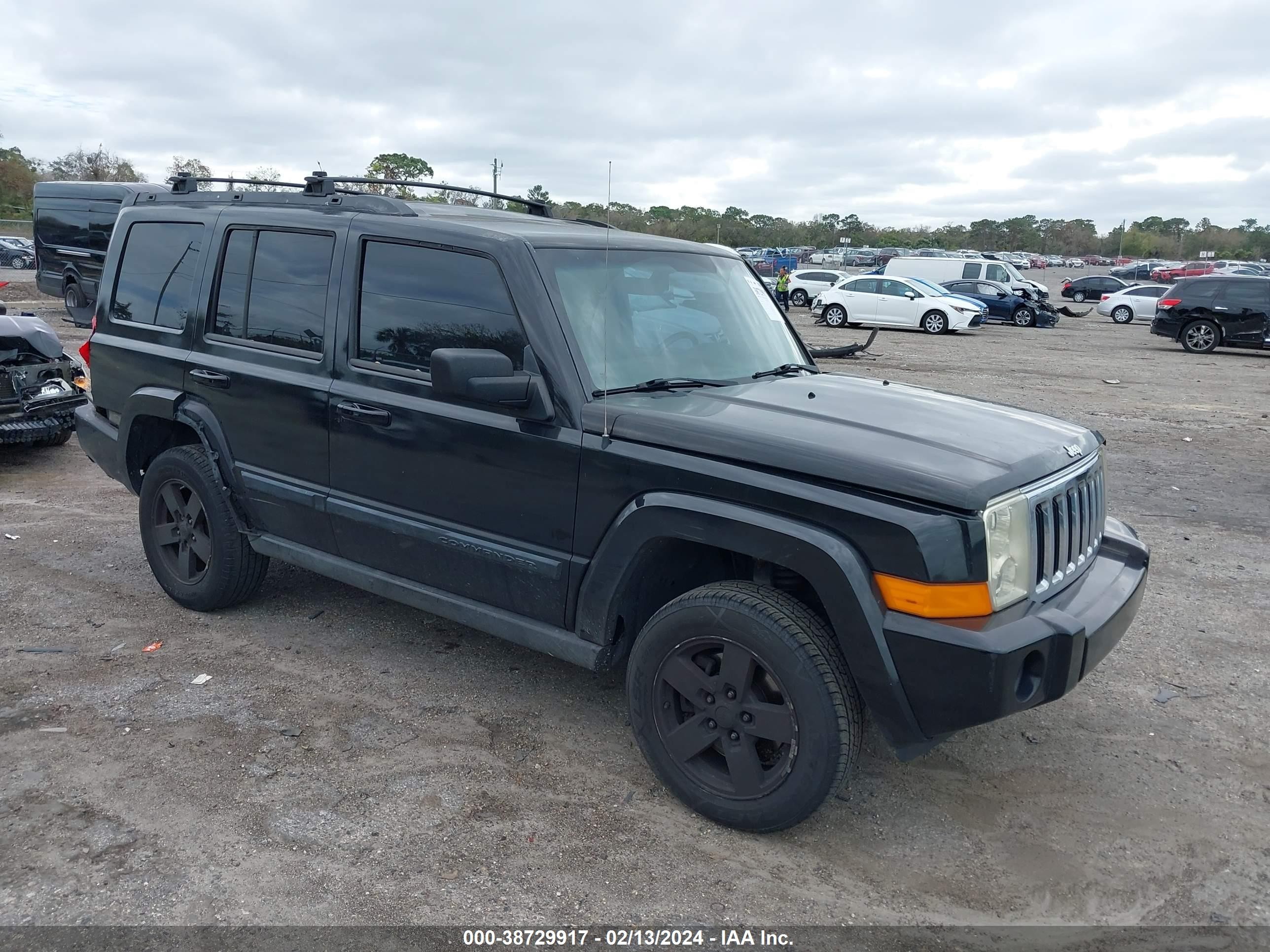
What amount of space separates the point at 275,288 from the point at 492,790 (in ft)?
8.05

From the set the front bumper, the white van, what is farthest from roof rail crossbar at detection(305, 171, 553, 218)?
the white van

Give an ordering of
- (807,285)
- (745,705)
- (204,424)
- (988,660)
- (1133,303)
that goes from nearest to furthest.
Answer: (988,660), (745,705), (204,424), (1133,303), (807,285)

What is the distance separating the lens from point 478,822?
3.35 meters

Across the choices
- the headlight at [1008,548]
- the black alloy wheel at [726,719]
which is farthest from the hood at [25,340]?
the headlight at [1008,548]

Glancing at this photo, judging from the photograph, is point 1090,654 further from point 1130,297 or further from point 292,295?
point 1130,297

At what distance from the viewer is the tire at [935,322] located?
84.2ft

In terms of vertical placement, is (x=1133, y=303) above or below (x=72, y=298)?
above

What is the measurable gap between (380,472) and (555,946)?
6.74 feet

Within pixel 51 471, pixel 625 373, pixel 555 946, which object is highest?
pixel 625 373

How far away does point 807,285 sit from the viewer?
3453 cm

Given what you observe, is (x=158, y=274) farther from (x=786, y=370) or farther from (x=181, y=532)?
(x=786, y=370)

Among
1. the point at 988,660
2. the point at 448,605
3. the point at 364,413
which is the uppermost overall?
the point at 364,413

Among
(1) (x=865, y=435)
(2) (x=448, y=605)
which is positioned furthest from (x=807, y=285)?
(1) (x=865, y=435)

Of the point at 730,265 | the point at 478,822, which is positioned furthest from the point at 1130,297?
the point at 478,822
